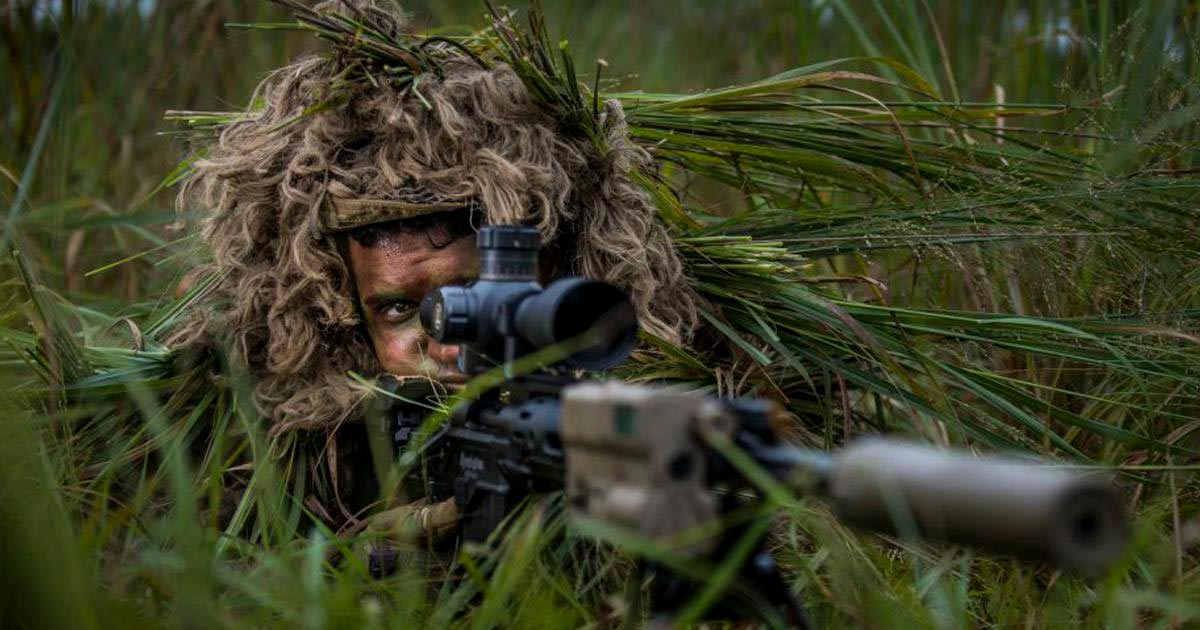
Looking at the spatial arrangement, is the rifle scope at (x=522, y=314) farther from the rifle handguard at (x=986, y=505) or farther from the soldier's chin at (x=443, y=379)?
the rifle handguard at (x=986, y=505)

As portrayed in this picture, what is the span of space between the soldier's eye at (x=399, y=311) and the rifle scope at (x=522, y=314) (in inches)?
13.4

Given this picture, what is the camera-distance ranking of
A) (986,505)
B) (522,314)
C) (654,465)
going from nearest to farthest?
(986,505) < (654,465) < (522,314)

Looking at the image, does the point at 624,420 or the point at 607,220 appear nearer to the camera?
the point at 624,420

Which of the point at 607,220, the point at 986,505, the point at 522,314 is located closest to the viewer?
the point at 986,505

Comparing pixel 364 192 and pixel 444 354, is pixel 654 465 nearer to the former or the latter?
pixel 444 354

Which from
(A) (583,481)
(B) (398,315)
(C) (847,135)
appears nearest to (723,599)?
(A) (583,481)

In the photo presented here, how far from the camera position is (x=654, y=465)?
118 cm

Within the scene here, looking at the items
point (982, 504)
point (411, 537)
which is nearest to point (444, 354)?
point (411, 537)

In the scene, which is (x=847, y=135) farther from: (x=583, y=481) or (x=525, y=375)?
(x=583, y=481)

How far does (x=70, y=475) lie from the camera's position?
6.29ft

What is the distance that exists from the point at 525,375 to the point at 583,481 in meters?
0.29

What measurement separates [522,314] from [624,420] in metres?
0.38

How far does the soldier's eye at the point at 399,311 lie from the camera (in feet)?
6.71

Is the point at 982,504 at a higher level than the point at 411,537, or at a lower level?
higher
